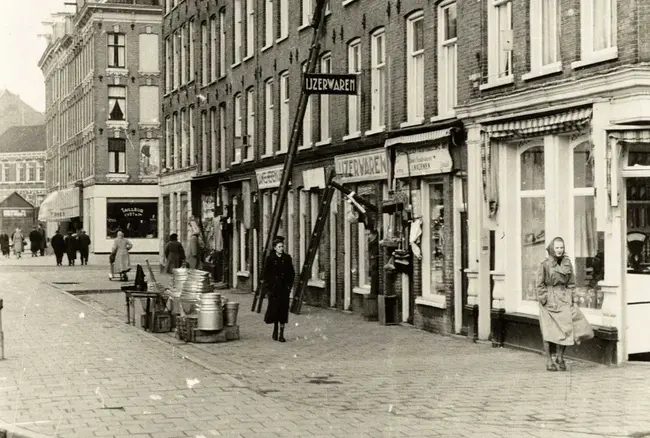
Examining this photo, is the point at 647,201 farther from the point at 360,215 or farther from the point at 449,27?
the point at 360,215

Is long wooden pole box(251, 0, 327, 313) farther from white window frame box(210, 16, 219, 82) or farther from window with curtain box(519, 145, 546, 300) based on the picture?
white window frame box(210, 16, 219, 82)

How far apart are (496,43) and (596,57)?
10.5ft

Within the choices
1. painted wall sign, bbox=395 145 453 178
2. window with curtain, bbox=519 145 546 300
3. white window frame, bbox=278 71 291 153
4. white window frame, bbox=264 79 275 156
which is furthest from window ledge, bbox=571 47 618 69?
white window frame, bbox=264 79 275 156

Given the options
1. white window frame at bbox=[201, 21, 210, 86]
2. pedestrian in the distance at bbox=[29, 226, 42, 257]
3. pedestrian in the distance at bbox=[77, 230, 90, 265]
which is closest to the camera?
Answer: white window frame at bbox=[201, 21, 210, 86]

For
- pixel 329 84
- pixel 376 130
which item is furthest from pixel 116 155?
pixel 329 84

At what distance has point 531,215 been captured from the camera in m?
16.9

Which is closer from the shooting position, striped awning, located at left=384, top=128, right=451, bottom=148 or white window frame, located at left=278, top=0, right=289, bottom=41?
striped awning, located at left=384, top=128, right=451, bottom=148

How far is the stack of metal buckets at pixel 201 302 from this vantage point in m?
17.8

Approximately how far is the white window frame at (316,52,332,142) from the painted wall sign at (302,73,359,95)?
4041mm

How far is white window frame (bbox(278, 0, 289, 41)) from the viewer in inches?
1158

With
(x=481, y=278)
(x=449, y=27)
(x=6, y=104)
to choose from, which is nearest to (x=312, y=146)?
(x=449, y=27)

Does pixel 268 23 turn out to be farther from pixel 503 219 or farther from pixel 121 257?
pixel 503 219

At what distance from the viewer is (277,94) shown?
30.1 metres

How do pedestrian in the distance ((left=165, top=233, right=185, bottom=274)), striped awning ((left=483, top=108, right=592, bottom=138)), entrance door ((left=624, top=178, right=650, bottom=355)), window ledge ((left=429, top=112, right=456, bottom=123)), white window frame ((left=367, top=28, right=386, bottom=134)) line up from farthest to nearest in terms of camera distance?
pedestrian in the distance ((left=165, top=233, right=185, bottom=274)) → white window frame ((left=367, top=28, right=386, bottom=134)) → window ledge ((left=429, top=112, right=456, bottom=123)) → striped awning ((left=483, top=108, right=592, bottom=138)) → entrance door ((left=624, top=178, right=650, bottom=355))
